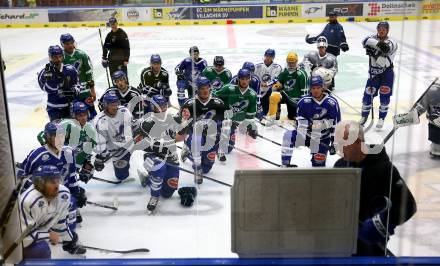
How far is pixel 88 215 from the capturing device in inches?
153

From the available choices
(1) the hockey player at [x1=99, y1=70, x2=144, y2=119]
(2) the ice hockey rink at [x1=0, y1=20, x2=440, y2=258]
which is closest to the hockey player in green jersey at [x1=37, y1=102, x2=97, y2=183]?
(2) the ice hockey rink at [x1=0, y1=20, x2=440, y2=258]

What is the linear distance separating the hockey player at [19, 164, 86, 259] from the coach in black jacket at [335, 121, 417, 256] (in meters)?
1.34

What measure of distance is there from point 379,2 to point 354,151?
1191cm

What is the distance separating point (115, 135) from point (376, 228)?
3.04 metres

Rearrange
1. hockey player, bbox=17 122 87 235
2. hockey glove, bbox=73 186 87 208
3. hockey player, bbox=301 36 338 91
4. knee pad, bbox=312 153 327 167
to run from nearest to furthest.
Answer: hockey player, bbox=17 122 87 235 < hockey glove, bbox=73 186 87 208 < knee pad, bbox=312 153 327 167 < hockey player, bbox=301 36 338 91

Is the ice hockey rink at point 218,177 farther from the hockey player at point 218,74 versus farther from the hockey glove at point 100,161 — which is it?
the hockey player at point 218,74

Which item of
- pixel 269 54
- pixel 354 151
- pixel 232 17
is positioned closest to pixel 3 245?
pixel 354 151

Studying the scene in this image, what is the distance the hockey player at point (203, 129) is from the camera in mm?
4371

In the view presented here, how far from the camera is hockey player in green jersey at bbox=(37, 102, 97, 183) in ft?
13.7

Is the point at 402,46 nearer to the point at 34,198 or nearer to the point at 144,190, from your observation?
the point at 34,198

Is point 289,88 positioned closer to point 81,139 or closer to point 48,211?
point 81,139

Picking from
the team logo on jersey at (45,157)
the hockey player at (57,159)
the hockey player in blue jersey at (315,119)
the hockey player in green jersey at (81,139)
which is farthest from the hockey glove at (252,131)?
the team logo on jersey at (45,157)

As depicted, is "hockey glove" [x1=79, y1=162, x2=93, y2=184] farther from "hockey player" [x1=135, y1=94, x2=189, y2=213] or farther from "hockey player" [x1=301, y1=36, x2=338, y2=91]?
"hockey player" [x1=301, y1=36, x2=338, y2=91]

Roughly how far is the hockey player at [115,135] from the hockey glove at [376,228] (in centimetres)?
294
